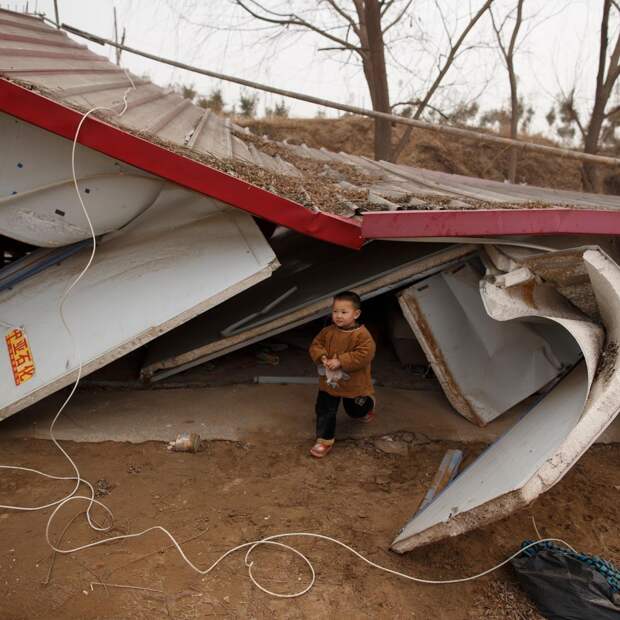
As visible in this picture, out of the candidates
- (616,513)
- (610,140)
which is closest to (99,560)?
(616,513)

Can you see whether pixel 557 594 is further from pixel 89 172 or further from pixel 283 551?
pixel 89 172

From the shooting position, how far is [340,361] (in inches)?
147

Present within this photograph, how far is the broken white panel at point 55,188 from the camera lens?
12.7 feet

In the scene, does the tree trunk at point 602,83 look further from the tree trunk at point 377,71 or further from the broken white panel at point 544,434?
the broken white panel at point 544,434

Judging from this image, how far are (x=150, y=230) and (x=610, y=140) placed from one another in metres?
23.9

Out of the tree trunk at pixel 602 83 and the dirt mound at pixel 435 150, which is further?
the dirt mound at pixel 435 150

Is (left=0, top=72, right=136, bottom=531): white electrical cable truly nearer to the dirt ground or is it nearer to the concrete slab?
the dirt ground

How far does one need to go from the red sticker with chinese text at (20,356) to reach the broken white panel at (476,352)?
97.9 inches

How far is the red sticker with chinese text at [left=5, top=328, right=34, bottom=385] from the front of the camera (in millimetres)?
3883

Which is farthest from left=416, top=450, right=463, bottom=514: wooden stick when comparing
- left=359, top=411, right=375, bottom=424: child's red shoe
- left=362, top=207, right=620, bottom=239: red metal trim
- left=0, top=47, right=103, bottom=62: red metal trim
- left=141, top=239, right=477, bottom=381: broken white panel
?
left=0, top=47, right=103, bottom=62: red metal trim

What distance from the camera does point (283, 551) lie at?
9.59ft

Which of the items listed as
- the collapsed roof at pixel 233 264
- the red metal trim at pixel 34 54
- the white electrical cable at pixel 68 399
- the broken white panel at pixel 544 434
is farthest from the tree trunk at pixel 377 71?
the broken white panel at pixel 544 434

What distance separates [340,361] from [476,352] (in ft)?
4.05

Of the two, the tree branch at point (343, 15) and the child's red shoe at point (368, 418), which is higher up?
the tree branch at point (343, 15)
